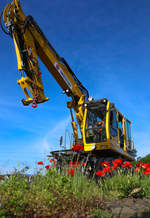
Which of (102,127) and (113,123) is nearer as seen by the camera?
(102,127)

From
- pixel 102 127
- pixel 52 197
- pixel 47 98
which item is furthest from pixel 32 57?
pixel 52 197

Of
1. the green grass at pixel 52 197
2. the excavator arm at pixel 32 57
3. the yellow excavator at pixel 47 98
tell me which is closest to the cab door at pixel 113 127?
the yellow excavator at pixel 47 98

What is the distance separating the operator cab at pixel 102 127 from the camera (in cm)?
840

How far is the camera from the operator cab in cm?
840

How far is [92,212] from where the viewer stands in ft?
12.0

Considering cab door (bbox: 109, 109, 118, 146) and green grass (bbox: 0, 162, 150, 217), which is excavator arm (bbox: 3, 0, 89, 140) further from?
green grass (bbox: 0, 162, 150, 217)

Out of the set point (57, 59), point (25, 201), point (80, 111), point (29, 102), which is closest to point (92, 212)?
point (25, 201)

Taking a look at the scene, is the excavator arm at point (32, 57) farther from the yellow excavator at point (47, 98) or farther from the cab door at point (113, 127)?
the cab door at point (113, 127)

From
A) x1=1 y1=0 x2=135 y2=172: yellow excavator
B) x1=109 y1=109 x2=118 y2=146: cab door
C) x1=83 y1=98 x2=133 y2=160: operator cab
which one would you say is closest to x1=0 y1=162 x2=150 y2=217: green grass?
x1=1 y1=0 x2=135 y2=172: yellow excavator

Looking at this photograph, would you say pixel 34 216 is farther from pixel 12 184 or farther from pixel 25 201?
pixel 12 184

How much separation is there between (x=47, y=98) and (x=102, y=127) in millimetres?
2439

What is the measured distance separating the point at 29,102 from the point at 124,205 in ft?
16.8

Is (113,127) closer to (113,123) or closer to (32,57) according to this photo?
(113,123)

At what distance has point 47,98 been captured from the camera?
8602 mm
